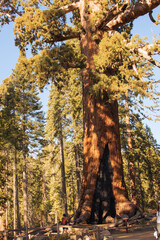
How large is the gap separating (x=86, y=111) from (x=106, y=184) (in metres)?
3.74

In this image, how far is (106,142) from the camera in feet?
43.0

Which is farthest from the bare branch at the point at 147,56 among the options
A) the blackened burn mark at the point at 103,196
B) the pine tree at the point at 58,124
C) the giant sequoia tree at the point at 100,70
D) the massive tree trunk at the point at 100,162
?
the pine tree at the point at 58,124

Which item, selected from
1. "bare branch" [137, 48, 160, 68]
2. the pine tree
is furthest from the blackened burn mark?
the pine tree

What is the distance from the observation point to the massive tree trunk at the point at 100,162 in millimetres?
12133

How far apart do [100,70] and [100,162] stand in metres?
4.35

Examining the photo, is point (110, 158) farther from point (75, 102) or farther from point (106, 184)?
point (75, 102)

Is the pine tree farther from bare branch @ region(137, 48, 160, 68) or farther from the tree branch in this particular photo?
bare branch @ region(137, 48, 160, 68)

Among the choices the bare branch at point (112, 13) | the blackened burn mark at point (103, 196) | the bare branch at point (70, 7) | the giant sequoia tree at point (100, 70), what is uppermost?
the bare branch at point (70, 7)

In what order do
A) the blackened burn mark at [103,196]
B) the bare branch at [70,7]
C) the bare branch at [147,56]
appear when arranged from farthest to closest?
the bare branch at [70,7], the blackened burn mark at [103,196], the bare branch at [147,56]

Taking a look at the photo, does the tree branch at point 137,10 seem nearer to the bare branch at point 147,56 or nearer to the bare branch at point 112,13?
the bare branch at point 112,13

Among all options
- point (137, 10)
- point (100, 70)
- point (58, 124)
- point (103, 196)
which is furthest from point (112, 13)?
point (58, 124)

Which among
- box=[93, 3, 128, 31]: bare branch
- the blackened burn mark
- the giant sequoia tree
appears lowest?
the blackened burn mark

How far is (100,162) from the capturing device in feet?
42.0

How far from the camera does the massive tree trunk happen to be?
39.8 ft
